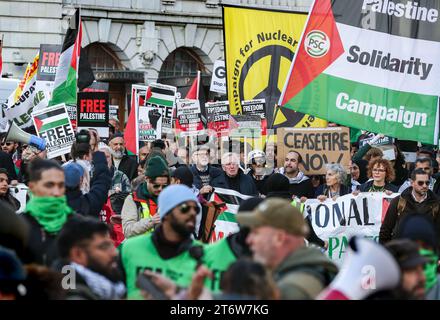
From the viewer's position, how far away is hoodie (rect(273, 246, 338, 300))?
5.55 metres


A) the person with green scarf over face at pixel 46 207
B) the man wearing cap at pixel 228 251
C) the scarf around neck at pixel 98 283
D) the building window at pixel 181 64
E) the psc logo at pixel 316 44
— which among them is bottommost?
the building window at pixel 181 64

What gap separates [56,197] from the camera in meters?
7.30

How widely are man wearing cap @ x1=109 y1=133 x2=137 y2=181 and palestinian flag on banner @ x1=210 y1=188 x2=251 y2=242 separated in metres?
3.86

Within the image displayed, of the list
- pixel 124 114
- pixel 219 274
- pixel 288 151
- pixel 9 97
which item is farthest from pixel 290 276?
pixel 124 114

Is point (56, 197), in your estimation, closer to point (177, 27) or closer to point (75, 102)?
point (75, 102)

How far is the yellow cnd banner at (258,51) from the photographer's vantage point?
50.4ft

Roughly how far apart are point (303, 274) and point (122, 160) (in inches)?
420

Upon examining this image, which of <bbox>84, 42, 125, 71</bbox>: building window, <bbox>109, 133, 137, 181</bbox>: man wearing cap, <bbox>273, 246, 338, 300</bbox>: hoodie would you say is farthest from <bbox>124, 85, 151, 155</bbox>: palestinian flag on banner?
<bbox>84, 42, 125, 71</bbox>: building window

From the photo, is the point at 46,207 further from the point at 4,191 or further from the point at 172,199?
the point at 4,191

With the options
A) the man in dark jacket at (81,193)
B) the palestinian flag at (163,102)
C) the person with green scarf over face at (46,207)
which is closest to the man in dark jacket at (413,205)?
the man in dark jacket at (81,193)

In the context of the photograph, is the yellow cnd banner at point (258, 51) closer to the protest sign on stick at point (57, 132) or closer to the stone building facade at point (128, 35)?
the protest sign on stick at point (57, 132)

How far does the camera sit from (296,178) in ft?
44.7

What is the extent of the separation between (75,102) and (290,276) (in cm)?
1234

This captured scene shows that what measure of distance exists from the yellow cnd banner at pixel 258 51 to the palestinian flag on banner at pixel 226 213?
2942 millimetres
